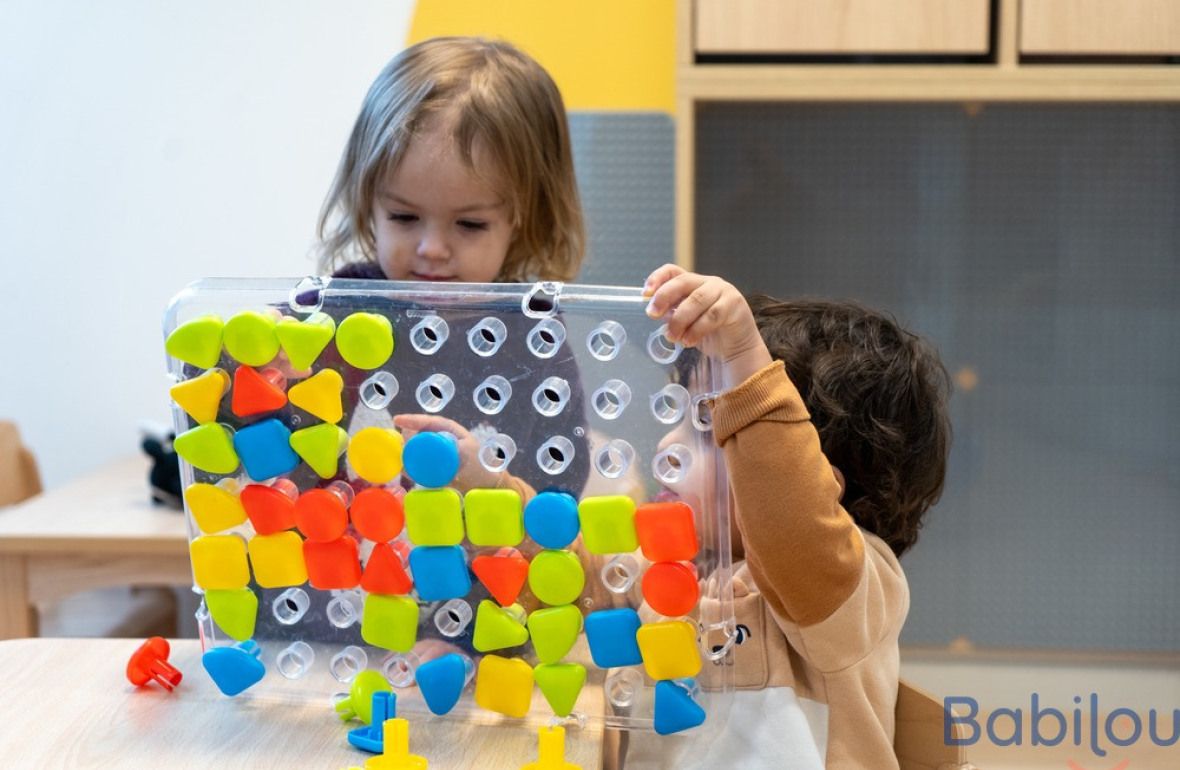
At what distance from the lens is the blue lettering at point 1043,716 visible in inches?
66.7

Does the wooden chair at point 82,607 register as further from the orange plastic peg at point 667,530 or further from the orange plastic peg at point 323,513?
the orange plastic peg at point 667,530

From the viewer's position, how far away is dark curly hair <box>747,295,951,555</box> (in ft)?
2.80

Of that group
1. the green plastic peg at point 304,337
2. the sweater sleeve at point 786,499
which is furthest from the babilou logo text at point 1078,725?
the green plastic peg at point 304,337

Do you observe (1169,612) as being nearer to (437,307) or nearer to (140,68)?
(437,307)

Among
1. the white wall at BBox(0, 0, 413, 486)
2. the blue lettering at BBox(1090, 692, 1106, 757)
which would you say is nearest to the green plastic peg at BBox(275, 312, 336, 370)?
the white wall at BBox(0, 0, 413, 486)

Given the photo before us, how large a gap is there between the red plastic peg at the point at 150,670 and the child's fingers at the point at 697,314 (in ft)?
1.28

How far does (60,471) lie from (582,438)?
1433 millimetres

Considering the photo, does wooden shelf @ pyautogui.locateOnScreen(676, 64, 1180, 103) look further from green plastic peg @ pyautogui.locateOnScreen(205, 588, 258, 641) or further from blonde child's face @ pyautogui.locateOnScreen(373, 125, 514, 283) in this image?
green plastic peg @ pyautogui.locateOnScreen(205, 588, 258, 641)

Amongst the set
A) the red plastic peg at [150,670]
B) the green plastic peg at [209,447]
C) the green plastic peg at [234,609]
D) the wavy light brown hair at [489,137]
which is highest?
the wavy light brown hair at [489,137]

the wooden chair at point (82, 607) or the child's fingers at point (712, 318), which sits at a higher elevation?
the child's fingers at point (712, 318)

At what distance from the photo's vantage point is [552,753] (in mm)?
642

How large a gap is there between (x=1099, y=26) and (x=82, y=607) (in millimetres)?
1532

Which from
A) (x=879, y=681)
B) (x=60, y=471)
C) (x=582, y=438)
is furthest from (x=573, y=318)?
(x=60, y=471)

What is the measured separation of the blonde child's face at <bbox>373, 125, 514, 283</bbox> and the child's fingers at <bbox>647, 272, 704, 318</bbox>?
0.41 meters
